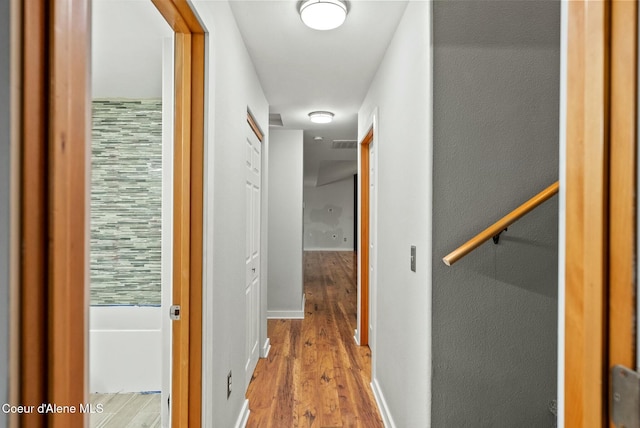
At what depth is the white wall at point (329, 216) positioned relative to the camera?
43.5 ft

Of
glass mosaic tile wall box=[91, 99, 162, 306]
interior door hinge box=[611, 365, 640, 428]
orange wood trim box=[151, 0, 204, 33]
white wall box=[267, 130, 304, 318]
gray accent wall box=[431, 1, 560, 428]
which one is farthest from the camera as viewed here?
white wall box=[267, 130, 304, 318]

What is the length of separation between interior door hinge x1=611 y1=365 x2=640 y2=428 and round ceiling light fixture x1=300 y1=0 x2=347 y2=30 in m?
1.75

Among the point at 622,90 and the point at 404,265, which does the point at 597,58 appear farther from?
the point at 404,265

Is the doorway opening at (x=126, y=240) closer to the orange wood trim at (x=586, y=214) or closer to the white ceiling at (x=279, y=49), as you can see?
the white ceiling at (x=279, y=49)

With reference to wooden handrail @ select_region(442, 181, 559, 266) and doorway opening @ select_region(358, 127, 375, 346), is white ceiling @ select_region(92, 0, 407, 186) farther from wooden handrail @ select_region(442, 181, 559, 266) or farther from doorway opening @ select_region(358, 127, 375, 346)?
wooden handrail @ select_region(442, 181, 559, 266)

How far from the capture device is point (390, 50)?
2.20 meters

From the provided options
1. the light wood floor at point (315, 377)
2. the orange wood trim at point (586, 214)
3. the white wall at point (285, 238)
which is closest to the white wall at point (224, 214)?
the light wood floor at point (315, 377)

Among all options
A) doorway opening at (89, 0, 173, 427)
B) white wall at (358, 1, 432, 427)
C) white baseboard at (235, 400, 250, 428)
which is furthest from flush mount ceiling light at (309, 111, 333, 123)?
white baseboard at (235, 400, 250, 428)

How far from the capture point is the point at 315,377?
2.89 meters

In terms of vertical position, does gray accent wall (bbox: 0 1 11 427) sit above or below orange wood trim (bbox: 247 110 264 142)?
below

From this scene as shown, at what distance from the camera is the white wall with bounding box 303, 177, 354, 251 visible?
1326 cm

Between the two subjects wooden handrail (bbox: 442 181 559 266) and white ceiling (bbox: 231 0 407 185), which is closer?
wooden handrail (bbox: 442 181 559 266)

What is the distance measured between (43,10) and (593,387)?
1.00 m

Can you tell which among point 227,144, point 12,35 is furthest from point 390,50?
point 12,35
